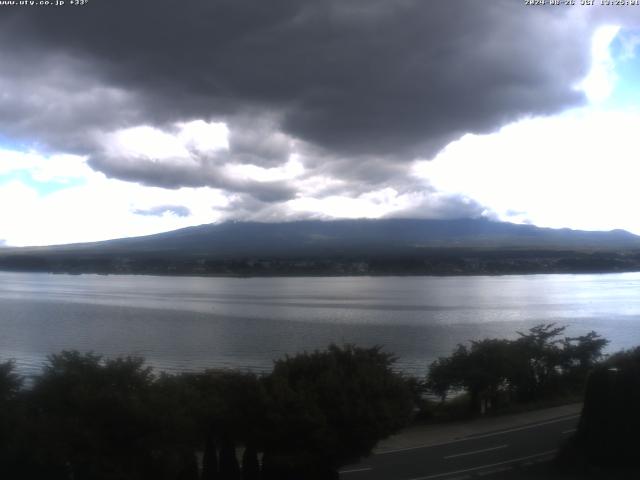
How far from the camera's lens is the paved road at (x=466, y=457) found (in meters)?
11.8

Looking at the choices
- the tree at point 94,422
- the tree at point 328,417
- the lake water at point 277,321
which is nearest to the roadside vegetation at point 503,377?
the lake water at point 277,321

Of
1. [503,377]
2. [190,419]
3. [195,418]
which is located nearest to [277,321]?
[503,377]

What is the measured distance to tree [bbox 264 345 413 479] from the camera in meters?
10.2

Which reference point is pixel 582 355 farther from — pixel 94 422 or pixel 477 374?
pixel 94 422

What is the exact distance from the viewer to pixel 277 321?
4350 cm

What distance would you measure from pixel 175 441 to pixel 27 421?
1.89 meters

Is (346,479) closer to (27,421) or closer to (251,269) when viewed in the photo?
(27,421)

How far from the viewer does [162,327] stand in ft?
133

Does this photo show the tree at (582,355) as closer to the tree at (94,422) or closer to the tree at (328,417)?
the tree at (328,417)

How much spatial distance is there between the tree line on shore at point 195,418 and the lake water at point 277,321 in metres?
14.2

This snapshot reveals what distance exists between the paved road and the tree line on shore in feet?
4.31

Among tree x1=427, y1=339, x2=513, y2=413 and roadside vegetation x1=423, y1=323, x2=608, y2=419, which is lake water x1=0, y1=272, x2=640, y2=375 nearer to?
roadside vegetation x1=423, y1=323, x2=608, y2=419

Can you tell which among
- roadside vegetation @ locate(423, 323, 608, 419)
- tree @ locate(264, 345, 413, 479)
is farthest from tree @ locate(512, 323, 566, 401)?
tree @ locate(264, 345, 413, 479)

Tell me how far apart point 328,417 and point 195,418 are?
1920 mm
